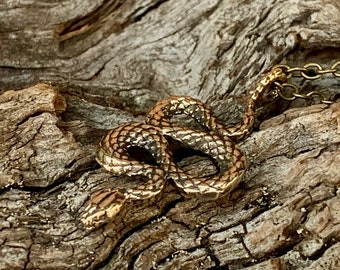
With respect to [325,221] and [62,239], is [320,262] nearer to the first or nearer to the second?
[325,221]

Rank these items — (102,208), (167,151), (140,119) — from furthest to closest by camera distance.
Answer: (140,119), (167,151), (102,208)

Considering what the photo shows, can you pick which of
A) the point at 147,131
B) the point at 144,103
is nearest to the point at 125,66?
the point at 144,103

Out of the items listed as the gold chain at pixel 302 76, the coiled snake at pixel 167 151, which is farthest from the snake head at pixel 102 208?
the gold chain at pixel 302 76

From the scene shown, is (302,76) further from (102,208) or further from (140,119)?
(102,208)

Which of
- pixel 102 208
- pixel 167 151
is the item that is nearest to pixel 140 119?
pixel 167 151

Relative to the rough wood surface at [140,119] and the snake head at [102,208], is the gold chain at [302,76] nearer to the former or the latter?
the rough wood surface at [140,119]
